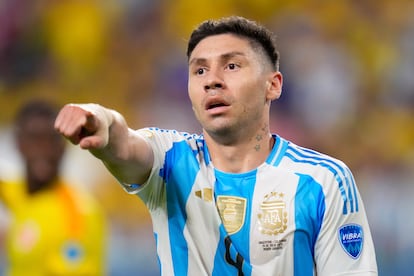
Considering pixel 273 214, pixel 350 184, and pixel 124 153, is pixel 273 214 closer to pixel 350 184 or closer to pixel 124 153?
pixel 350 184

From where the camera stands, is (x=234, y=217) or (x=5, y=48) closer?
(x=234, y=217)

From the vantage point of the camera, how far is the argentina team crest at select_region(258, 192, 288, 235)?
3.33m

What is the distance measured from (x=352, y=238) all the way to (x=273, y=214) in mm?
338

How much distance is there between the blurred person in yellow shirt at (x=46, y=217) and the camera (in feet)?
18.7

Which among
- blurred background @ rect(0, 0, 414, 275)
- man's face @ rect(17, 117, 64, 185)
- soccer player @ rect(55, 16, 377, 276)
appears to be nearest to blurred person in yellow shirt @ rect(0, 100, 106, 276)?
man's face @ rect(17, 117, 64, 185)

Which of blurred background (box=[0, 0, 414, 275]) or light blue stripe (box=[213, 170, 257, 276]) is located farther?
blurred background (box=[0, 0, 414, 275])

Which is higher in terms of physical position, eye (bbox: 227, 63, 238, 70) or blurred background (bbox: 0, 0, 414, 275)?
blurred background (bbox: 0, 0, 414, 275)

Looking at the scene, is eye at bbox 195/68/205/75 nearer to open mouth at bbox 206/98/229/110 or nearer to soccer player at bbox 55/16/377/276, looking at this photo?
soccer player at bbox 55/16/377/276

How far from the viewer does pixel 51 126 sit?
6297 millimetres

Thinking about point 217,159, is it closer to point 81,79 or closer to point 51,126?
point 51,126

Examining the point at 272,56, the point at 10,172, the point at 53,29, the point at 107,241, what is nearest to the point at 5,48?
the point at 53,29

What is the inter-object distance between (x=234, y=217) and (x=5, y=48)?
16.9 feet

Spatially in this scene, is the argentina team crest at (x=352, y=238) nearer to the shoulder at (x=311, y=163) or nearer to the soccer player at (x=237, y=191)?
the soccer player at (x=237, y=191)

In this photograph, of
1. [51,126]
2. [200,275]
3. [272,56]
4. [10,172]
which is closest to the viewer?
[200,275]
